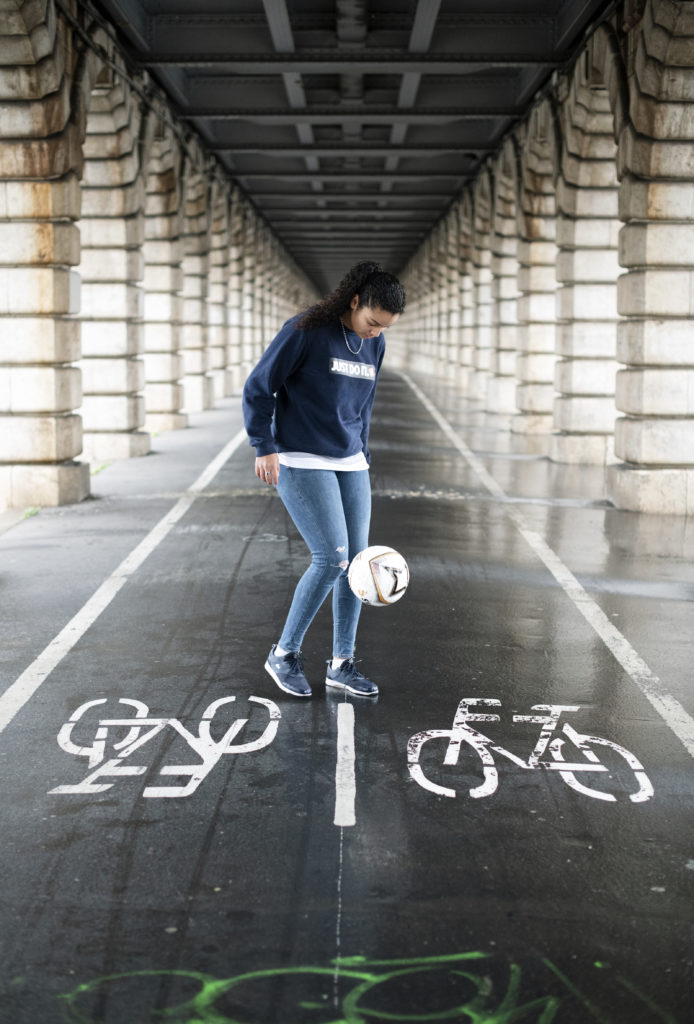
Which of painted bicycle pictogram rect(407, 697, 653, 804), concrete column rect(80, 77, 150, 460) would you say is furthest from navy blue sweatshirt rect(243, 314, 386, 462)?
concrete column rect(80, 77, 150, 460)

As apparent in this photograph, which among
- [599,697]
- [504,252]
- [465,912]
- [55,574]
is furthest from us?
[504,252]

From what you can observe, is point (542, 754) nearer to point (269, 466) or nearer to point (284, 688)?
point (284, 688)

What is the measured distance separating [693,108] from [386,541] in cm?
565

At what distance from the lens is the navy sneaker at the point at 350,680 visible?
628 cm

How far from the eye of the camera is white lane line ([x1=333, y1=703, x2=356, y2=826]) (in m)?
4.74

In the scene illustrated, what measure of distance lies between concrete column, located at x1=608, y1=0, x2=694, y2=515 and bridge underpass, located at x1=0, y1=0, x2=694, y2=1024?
0.04 m

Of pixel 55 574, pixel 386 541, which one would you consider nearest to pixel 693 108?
pixel 386 541

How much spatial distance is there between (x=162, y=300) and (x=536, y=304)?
6.94m

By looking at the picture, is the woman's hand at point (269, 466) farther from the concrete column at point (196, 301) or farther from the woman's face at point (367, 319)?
the concrete column at point (196, 301)

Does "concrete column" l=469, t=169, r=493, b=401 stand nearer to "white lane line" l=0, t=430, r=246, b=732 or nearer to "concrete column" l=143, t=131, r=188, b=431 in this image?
"concrete column" l=143, t=131, r=188, b=431

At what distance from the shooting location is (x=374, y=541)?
35.8 ft

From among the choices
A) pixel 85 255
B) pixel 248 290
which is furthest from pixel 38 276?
pixel 248 290

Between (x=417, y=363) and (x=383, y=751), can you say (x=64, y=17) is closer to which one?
(x=383, y=751)

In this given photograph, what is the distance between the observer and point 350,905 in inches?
156
